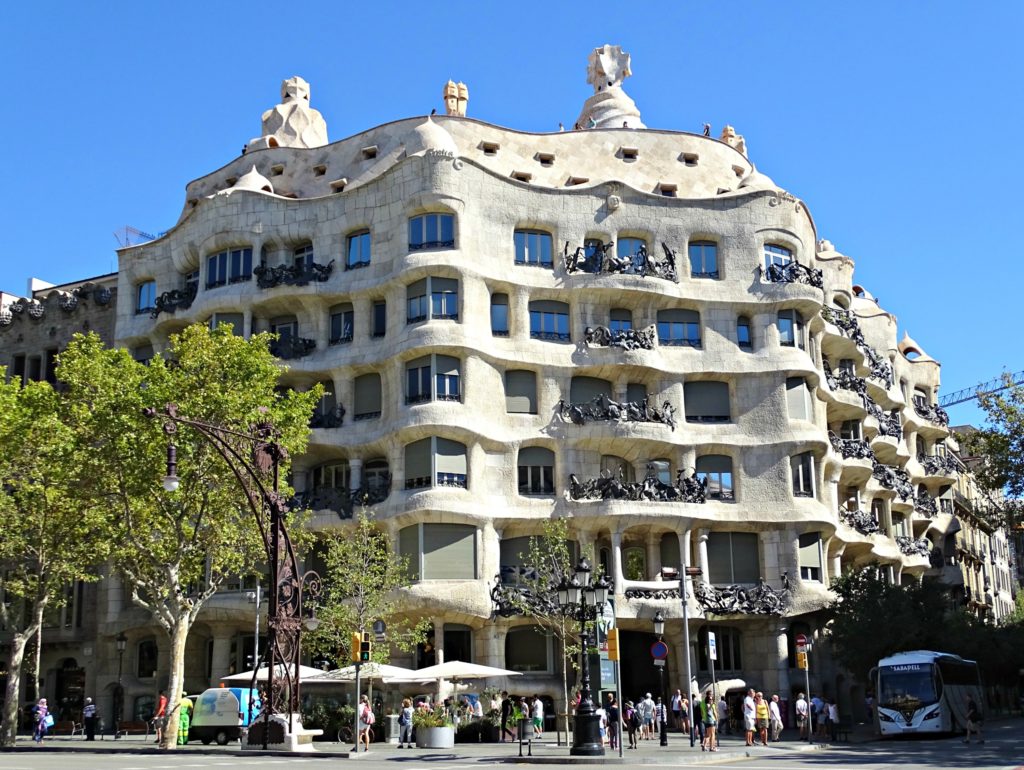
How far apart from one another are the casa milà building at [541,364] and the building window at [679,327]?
0.30 ft

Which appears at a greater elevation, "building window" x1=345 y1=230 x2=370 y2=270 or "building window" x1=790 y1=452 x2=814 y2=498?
"building window" x1=345 y1=230 x2=370 y2=270

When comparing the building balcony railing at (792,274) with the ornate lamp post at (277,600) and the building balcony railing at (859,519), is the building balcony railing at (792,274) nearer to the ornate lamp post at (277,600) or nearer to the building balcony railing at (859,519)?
the building balcony railing at (859,519)

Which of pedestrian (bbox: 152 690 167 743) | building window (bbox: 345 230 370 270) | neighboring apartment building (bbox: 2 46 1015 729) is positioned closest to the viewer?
pedestrian (bbox: 152 690 167 743)

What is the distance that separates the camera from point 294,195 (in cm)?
5262

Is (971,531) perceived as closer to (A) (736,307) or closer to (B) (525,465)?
(A) (736,307)

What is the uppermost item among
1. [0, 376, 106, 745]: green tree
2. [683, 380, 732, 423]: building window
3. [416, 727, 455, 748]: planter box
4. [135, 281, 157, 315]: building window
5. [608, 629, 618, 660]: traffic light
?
[135, 281, 157, 315]: building window

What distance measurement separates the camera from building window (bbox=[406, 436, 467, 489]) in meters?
43.8

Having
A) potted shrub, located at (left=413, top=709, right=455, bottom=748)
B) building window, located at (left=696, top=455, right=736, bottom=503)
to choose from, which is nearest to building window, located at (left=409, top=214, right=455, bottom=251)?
building window, located at (left=696, top=455, right=736, bottom=503)

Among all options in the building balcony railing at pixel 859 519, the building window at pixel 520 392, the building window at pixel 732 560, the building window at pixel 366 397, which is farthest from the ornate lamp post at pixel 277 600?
the building balcony railing at pixel 859 519

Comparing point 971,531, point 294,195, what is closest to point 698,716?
point 294,195

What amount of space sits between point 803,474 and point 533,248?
14170mm

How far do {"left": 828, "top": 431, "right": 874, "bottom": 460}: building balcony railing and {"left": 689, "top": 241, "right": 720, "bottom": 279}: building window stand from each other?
9031 mm

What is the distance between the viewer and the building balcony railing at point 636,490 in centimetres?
4541

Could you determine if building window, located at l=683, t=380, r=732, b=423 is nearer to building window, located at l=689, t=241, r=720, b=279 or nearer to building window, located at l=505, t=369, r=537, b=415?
building window, located at l=689, t=241, r=720, b=279
